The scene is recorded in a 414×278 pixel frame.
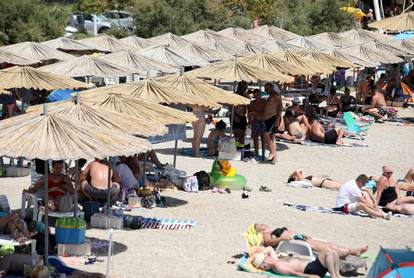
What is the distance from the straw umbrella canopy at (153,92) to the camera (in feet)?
48.9

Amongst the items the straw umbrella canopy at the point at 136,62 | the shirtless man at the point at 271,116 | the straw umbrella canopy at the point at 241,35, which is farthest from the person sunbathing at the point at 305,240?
the straw umbrella canopy at the point at 241,35

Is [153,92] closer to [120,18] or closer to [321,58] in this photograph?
[321,58]

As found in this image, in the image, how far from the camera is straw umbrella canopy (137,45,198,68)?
81.5 ft

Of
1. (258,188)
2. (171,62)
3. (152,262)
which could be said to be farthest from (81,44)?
(152,262)

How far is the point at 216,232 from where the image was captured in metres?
12.4

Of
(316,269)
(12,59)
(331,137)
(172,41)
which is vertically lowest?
(316,269)

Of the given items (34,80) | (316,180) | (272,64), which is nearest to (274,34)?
(272,64)

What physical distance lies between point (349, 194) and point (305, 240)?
310 cm

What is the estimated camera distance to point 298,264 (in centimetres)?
1042

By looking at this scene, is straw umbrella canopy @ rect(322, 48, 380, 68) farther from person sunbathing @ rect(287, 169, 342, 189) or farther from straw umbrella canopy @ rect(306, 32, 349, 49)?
person sunbathing @ rect(287, 169, 342, 189)

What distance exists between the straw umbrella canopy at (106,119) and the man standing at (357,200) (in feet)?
10.1

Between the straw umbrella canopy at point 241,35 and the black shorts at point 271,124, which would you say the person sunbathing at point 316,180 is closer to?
Result: the black shorts at point 271,124

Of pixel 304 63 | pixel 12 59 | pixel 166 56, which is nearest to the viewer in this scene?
pixel 304 63

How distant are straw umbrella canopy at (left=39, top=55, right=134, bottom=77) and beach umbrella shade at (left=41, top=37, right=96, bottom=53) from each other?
A: 6.00 metres
